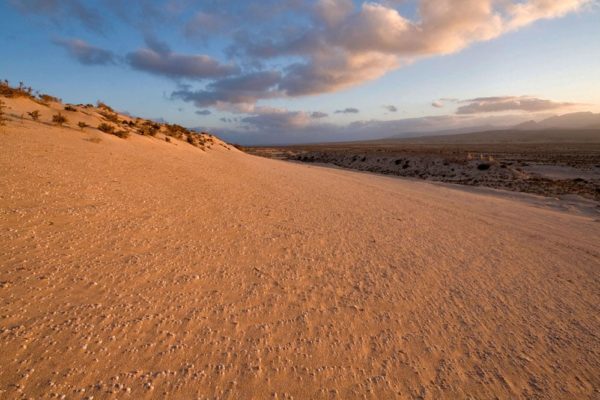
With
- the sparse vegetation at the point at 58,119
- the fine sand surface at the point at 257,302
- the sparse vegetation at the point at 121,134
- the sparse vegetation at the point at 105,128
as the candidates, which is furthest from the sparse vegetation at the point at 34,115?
the fine sand surface at the point at 257,302

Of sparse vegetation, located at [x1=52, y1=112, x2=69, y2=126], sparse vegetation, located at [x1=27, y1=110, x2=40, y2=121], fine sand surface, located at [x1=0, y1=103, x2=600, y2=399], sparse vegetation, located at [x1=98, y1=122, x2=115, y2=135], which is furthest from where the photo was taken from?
sparse vegetation, located at [x1=98, y1=122, x2=115, y2=135]

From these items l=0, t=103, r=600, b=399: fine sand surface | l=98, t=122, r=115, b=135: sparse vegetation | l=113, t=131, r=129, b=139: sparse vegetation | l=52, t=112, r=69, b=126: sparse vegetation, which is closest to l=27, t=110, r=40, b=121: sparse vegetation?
l=52, t=112, r=69, b=126: sparse vegetation

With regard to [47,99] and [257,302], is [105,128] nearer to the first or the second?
[47,99]

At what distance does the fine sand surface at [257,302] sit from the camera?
2.66 meters

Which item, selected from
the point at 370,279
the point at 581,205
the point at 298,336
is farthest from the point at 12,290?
the point at 581,205

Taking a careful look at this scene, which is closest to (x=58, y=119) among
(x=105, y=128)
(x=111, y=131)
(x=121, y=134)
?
(x=105, y=128)

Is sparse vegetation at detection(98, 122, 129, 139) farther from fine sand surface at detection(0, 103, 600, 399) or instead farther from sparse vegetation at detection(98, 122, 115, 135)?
fine sand surface at detection(0, 103, 600, 399)

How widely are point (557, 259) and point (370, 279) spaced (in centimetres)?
469

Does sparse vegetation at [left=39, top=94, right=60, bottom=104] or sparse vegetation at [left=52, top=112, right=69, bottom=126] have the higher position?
sparse vegetation at [left=39, top=94, right=60, bottom=104]

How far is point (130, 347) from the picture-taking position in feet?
9.11

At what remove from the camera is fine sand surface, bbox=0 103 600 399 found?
2.66m

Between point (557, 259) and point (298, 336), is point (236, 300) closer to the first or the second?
point (298, 336)

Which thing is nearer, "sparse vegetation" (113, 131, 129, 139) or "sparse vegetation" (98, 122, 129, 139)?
"sparse vegetation" (98, 122, 129, 139)

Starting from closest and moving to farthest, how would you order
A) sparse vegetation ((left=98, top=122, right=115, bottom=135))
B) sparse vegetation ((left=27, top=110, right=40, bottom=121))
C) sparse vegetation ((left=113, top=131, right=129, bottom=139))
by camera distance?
1. sparse vegetation ((left=27, top=110, right=40, bottom=121))
2. sparse vegetation ((left=98, top=122, right=115, bottom=135))
3. sparse vegetation ((left=113, top=131, right=129, bottom=139))
